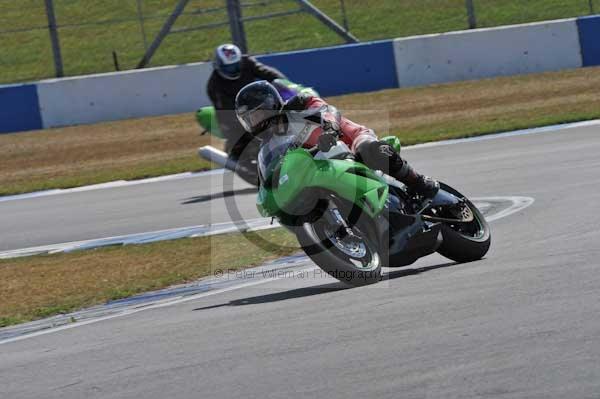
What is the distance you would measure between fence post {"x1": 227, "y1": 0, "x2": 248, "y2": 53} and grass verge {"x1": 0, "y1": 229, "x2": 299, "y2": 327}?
1049 cm

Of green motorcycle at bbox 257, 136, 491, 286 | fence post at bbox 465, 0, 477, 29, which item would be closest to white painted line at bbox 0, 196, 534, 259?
green motorcycle at bbox 257, 136, 491, 286

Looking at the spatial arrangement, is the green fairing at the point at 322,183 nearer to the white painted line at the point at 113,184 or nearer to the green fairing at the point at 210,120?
the green fairing at the point at 210,120

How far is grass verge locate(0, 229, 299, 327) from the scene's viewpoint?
8.54m

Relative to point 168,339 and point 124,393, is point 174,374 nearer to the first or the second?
point 124,393

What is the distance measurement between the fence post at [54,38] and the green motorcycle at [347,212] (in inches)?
557

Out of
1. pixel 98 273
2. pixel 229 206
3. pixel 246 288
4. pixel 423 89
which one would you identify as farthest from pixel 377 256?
pixel 423 89

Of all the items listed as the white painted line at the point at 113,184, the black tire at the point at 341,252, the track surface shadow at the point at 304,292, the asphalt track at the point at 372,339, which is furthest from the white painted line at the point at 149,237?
the white painted line at the point at 113,184

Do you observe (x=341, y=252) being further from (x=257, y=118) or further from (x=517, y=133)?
(x=517, y=133)

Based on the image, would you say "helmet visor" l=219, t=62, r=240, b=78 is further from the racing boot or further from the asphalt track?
the racing boot

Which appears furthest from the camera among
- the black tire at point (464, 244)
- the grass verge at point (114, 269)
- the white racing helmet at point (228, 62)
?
the white racing helmet at point (228, 62)

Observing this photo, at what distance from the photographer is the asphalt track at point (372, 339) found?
472 cm

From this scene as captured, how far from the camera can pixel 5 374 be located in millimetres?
5930

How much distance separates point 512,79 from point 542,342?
16.1 metres

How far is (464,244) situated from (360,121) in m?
8.81
